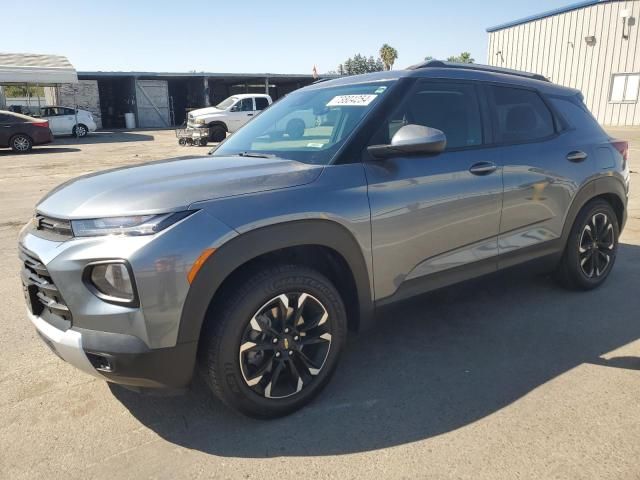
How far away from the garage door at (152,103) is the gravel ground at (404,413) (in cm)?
3471

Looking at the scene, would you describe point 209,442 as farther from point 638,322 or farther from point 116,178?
point 638,322

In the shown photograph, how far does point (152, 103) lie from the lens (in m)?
36.2

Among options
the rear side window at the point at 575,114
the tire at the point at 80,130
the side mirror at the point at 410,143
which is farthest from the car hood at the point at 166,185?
the tire at the point at 80,130

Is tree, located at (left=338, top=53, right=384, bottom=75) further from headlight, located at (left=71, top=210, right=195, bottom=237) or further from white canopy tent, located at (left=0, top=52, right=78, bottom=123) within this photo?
headlight, located at (left=71, top=210, right=195, bottom=237)

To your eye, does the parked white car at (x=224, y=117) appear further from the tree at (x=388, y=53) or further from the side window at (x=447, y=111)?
the tree at (x=388, y=53)

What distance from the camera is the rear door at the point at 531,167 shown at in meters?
3.54

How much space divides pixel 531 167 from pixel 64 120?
27.2 metres

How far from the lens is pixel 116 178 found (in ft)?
9.07

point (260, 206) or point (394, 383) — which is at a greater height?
point (260, 206)

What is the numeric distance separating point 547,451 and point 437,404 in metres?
0.58

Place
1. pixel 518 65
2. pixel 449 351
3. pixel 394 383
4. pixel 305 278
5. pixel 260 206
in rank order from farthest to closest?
pixel 518 65
pixel 449 351
pixel 394 383
pixel 305 278
pixel 260 206

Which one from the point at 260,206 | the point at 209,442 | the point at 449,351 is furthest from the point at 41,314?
the point at 449,351

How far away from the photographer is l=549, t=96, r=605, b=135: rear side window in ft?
13.4

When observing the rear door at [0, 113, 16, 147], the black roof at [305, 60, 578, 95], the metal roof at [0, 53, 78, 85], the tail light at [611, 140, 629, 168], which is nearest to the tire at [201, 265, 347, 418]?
the black roof at [305, 60, 578, 95]
